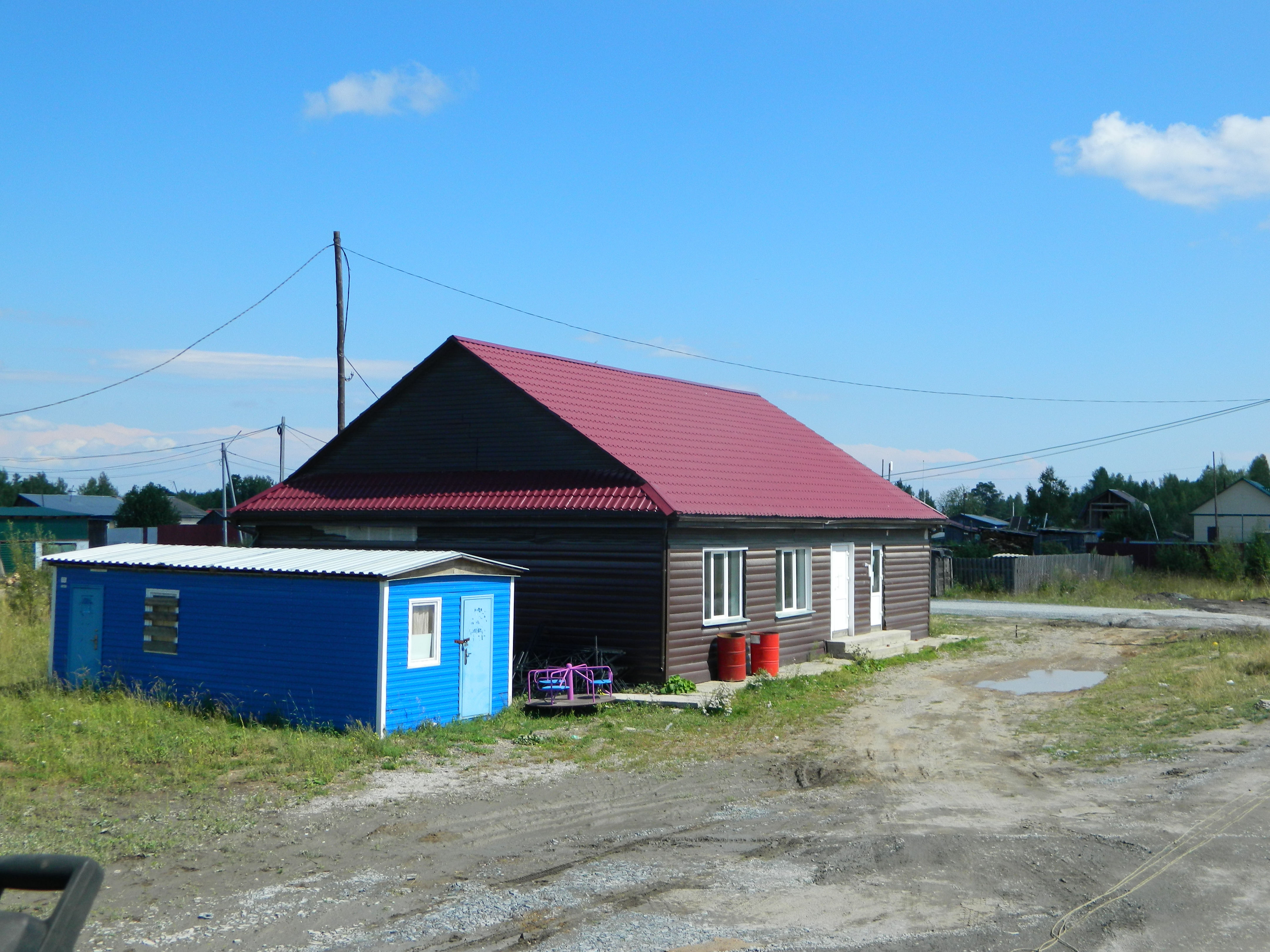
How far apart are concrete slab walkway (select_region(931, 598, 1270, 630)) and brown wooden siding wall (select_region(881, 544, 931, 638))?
27.1ft

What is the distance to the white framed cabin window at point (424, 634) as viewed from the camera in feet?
48.6

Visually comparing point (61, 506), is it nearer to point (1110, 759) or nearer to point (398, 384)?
point (398, 384)

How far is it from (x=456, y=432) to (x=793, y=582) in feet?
25.3

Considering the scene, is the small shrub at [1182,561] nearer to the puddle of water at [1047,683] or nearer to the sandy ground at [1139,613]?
the sandy ground at [1139,613]

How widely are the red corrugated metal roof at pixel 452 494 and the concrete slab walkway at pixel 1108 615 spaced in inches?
816

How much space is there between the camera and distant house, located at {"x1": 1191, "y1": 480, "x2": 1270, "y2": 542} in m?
77.1

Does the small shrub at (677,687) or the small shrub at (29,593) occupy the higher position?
the small shrub at (29,593)

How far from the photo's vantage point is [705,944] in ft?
22.7

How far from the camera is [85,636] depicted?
17344 millimetres

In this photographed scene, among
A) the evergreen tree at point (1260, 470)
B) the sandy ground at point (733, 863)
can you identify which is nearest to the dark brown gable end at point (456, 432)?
the sandy ground at point (733, 863)

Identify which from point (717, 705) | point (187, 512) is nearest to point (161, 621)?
point (717, 705)

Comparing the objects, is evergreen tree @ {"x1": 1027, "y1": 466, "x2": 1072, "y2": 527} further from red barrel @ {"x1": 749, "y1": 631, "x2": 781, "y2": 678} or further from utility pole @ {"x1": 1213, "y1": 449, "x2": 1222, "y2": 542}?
red barrel @ {"x1": 749, "y1": 631, "x2": 781, "y2": 678}

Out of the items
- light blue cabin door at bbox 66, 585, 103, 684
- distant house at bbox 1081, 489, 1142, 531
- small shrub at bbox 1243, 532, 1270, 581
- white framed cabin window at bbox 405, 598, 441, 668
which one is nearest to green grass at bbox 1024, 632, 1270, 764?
white framed cabin window at bbox 405, 598, 441, 668

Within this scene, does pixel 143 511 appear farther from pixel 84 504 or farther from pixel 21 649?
pixel 21 649
